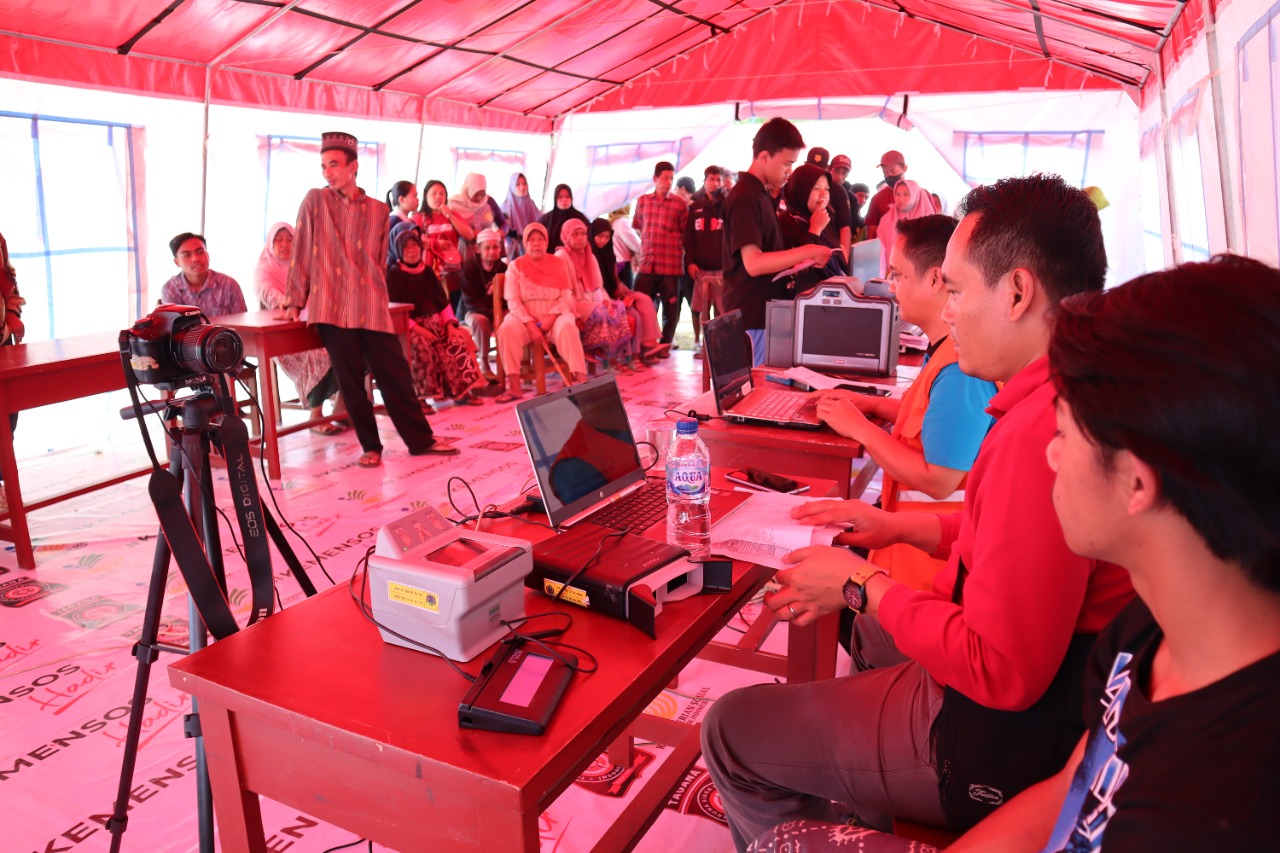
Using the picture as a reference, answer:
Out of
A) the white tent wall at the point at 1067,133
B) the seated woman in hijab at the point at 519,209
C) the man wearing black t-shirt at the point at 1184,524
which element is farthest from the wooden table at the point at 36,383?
the white tent wall at the point at 1067,133

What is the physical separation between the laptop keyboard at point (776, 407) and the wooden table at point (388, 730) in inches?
54.0

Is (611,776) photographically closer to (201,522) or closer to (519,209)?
(201,522)

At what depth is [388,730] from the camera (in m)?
1.04

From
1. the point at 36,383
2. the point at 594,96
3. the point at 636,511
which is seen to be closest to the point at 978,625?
the point at 636,511

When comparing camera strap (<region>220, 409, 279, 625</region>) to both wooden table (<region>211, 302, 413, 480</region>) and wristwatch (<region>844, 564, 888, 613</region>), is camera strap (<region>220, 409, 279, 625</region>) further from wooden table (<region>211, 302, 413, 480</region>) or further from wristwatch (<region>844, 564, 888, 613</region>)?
wooden table (<region>211, 302, 413, 480</region>)

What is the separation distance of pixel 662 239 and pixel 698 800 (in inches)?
248

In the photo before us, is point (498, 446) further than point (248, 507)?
Yes

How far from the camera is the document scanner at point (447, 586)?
119cm

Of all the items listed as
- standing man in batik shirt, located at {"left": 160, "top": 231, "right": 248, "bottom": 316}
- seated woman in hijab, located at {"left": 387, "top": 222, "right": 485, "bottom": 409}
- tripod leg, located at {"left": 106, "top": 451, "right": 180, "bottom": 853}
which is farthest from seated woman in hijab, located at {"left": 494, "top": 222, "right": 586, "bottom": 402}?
tripod leg, located at {"left": 106, "top": 451, "right": 180, "bottom": 853}

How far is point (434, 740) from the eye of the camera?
1029 millimetres

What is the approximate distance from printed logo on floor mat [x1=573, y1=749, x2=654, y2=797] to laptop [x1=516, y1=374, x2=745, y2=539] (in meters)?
0.69

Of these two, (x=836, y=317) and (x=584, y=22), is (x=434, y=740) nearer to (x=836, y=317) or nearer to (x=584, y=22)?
(x=836, y=317)

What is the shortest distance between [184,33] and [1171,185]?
6151 mm

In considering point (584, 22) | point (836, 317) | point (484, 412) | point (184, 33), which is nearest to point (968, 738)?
point (836, 317)
